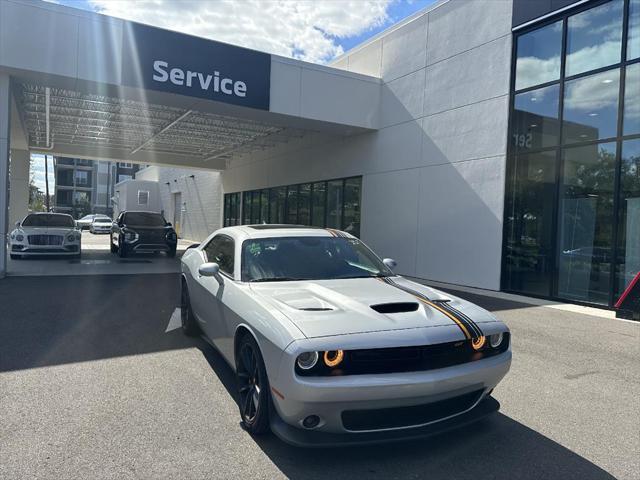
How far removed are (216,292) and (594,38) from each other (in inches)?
366

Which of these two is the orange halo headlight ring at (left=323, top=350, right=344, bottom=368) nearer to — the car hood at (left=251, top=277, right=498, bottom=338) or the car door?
the car hood at (left=251, top=277, right=498, bottom=338)

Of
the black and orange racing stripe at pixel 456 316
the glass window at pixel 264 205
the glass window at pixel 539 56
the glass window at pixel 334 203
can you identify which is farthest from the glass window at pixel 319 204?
the black and orange racing stripe at pixel 456 316

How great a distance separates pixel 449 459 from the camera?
3137 millimetres

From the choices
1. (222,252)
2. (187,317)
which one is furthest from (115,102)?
(222,252)

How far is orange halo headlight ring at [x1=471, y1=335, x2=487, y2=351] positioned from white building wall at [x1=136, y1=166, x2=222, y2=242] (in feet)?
84.0

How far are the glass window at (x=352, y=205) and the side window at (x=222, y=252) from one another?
10.3m

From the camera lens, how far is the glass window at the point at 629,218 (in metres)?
8.79

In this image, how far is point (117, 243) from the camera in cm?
1769

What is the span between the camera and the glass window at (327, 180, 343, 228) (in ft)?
55.3

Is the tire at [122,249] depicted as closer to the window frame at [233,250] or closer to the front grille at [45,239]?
the front grille at [45,239]

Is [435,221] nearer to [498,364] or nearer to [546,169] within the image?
[546,169]

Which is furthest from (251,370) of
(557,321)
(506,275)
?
(506,275)

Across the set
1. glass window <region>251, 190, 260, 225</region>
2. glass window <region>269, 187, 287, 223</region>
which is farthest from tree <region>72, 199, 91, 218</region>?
glass window <region>269, 187, 287, 223</region>

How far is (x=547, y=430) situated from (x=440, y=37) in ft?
37.2
